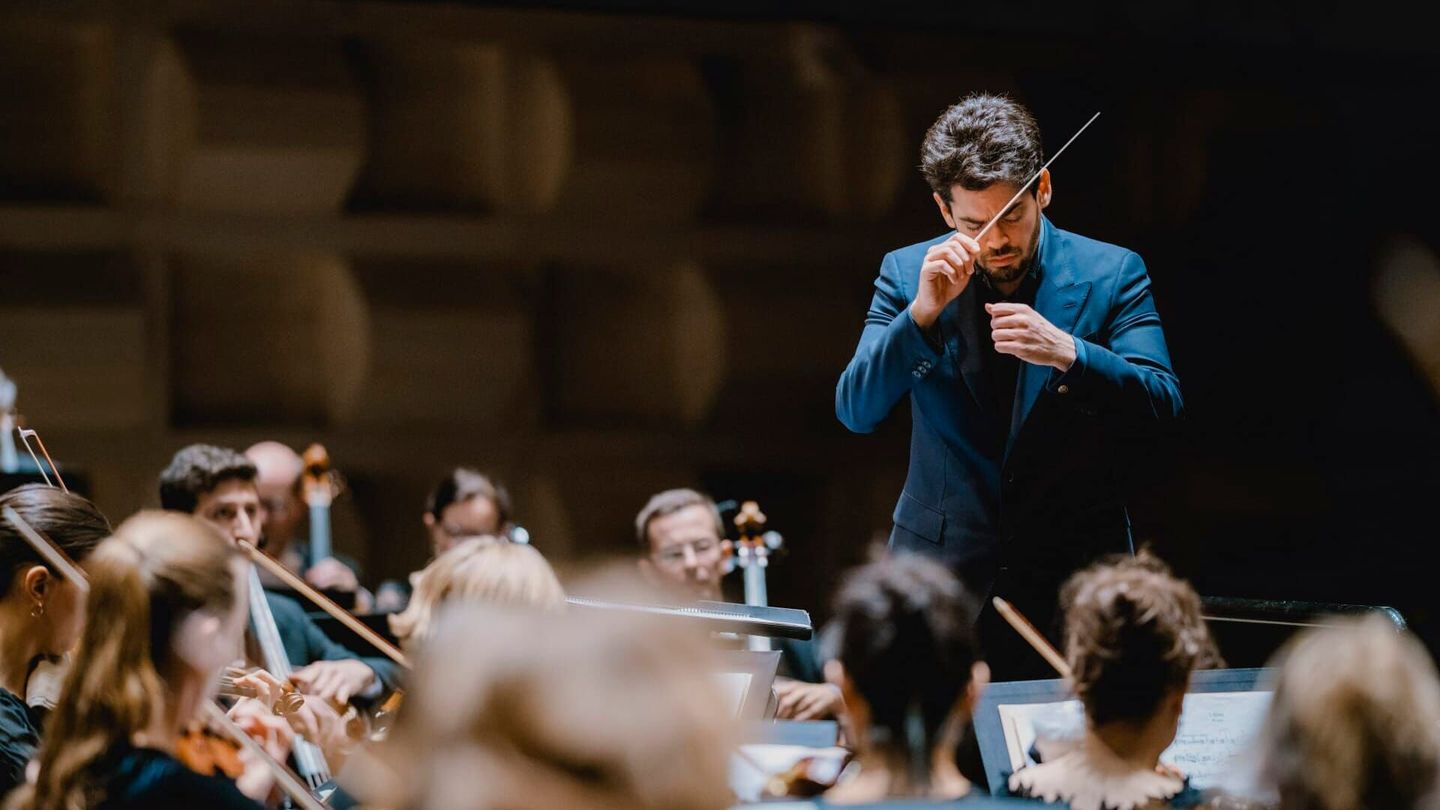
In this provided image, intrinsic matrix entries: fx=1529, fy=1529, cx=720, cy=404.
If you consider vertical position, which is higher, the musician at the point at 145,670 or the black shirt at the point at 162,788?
the musician at the point at 145,670

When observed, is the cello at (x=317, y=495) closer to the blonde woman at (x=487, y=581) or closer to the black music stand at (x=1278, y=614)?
the blonde woman at (x=487, y=581)

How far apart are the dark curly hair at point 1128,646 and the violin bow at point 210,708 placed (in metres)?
0.94

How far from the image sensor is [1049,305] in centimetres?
238

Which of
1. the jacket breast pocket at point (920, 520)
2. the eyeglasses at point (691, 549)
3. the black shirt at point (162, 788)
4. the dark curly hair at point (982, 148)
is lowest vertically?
the eyeglasses at point (691, 549)

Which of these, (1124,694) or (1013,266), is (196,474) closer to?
(1013,266)

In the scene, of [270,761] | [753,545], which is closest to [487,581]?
[270,761]

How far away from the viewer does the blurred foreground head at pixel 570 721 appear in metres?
0.88

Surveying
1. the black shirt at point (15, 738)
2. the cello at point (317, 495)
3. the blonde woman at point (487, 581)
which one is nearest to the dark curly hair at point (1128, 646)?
the blonde woman at point (487, 581)

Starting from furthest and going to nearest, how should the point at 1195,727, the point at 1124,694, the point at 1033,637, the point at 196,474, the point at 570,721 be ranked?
the point at 196,474 < the point at 1033,637 < the point at 1195,727 < the point at 1124,694 < the point at 570,721

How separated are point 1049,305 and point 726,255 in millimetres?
2027

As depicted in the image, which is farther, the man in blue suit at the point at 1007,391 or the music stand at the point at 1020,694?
the man in blue suit at the point at 1007,391

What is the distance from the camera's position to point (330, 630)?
11.3 feet

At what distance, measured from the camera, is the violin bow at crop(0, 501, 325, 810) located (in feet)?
6.12

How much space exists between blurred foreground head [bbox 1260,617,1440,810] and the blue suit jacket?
0.99m
